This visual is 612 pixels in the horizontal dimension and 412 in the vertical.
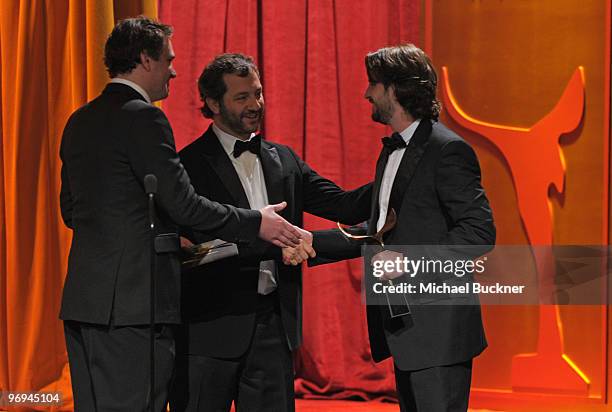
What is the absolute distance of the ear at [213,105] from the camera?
9.25 feet

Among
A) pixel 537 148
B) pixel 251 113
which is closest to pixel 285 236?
pixel 251 113

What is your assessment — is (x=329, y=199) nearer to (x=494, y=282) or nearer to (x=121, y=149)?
(x=121, y=149)

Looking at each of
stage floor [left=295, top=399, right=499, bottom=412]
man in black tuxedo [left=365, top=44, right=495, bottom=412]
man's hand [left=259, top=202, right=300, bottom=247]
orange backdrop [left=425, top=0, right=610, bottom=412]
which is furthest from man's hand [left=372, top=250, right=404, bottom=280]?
stage floor [left=295, top=399, right=499, bottom=412]

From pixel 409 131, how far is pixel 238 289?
2.31 feet

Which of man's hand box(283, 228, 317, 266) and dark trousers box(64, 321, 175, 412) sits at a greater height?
man's hand box(283, 228, 317, 266)

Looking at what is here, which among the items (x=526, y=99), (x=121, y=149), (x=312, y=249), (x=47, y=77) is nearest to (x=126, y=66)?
(x=121, y=149)

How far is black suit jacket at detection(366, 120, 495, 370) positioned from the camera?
232 cm

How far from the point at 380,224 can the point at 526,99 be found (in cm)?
176

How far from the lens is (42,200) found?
4094 mm

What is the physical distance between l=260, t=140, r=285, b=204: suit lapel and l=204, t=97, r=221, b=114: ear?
18 cm

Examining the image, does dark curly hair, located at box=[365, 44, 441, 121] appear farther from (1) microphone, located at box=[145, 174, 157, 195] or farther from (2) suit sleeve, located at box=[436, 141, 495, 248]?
(1) microphone, located at box=[145, 174, 157, 195]

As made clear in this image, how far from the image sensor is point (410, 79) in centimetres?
252

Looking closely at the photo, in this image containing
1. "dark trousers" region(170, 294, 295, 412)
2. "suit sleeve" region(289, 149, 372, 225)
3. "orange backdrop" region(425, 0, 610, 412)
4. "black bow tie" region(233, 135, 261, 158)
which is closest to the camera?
"dark trousers" region(170, 294, 295, 412)

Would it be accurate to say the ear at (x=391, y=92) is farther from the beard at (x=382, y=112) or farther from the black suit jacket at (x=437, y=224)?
the black suit jacket at (x=437, y=224)
